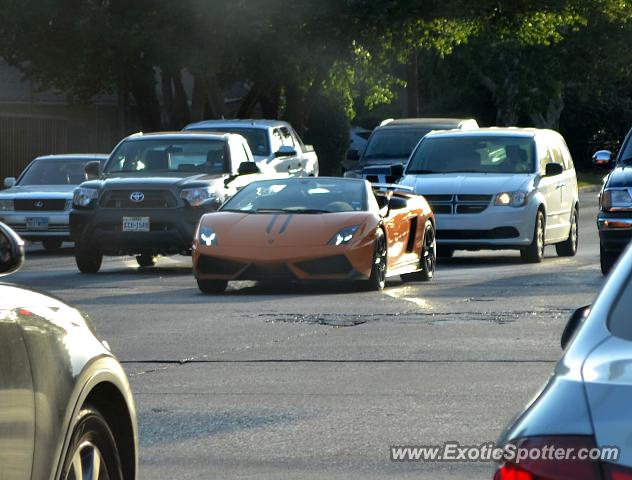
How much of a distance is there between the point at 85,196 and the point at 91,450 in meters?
15.0

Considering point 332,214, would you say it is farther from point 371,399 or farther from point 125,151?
point 371,399

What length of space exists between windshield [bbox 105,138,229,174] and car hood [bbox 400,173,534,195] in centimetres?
261

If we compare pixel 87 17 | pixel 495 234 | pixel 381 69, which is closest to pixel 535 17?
pixel 381 69

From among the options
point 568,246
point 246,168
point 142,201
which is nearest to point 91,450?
point 142,201

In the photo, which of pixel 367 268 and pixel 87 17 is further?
pixel 87 17

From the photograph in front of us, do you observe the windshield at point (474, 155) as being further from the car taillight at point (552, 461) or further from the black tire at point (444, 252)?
the car taillight at point (552, 461)

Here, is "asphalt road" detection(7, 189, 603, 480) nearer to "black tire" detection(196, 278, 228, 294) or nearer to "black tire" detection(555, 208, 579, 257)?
"black tire" detection(196, 278, 228, 294)

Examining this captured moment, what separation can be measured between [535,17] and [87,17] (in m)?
12.7

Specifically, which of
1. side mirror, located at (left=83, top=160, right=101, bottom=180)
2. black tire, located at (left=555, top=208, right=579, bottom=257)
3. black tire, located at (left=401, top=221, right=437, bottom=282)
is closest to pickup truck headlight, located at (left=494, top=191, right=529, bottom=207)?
black tire, located at (left=555, top=208, right=579, bottom=257)

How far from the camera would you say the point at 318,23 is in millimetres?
37719

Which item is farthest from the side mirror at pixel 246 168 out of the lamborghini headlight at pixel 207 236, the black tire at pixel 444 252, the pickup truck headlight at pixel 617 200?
the pickup truck headlight at pixel 617 200

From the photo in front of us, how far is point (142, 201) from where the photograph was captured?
19703 mm

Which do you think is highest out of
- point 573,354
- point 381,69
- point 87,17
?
point 573,354

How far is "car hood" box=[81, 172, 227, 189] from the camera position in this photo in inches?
779
